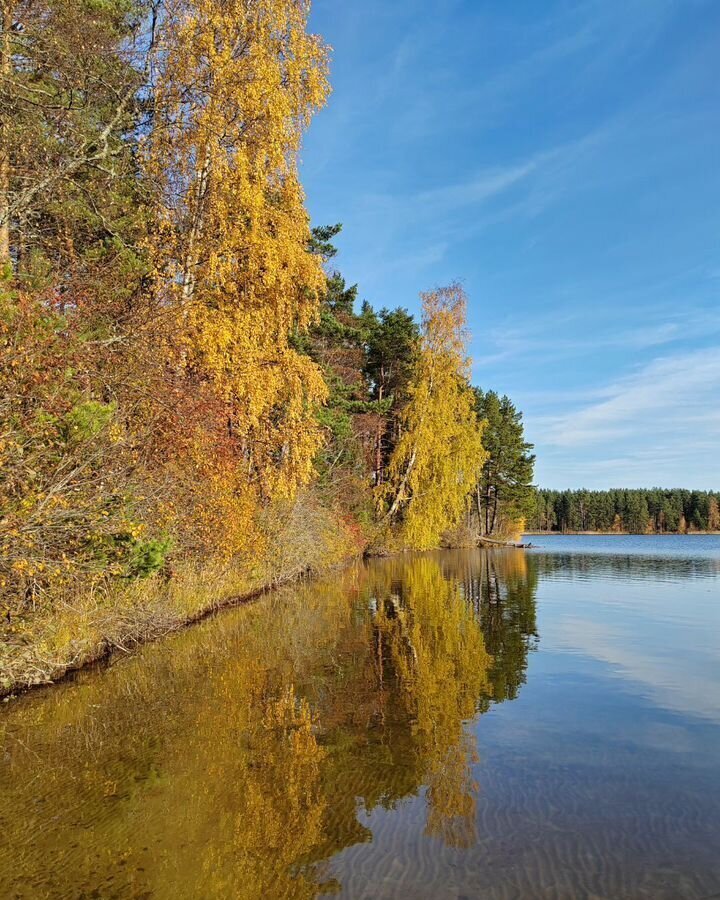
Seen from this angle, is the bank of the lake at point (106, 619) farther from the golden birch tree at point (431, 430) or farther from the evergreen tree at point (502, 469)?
the evergreen tree at point (502, 469)

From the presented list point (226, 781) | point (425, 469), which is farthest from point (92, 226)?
point (425, 469)

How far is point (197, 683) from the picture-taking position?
8727 millimetres

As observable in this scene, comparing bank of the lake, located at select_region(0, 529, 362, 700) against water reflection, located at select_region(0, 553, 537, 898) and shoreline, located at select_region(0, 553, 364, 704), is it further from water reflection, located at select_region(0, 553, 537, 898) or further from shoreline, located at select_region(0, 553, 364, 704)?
water reflection, located at select_region(0, 553, 537, 898)

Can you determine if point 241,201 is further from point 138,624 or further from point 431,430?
point 431,430

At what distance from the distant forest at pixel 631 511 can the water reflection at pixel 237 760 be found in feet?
372

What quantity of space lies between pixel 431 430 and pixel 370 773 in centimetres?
3099

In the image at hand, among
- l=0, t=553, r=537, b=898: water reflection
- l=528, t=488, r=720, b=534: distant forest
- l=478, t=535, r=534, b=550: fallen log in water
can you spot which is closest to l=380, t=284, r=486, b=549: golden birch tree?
l=478, t=535, r=534, b=550: fallen log in water

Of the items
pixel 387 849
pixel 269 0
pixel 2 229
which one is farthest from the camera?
pixel 269 0

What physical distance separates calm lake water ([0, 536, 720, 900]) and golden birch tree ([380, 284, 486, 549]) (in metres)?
24.8

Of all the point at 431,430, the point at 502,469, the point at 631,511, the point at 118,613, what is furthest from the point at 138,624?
the point at 631,511

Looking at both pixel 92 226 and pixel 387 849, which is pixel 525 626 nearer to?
pixel 387 849

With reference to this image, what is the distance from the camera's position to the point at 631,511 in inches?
4742

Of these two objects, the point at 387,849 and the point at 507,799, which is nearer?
the point at 387,849

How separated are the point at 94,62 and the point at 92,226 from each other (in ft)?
12.3
